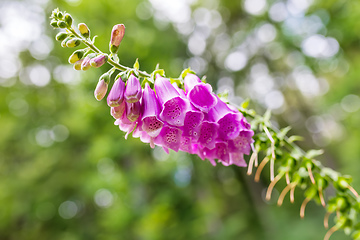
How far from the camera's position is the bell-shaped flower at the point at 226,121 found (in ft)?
3.31

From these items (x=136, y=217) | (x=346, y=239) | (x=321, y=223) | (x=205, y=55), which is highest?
(x=205, y=55)

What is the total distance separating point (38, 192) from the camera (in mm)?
9398

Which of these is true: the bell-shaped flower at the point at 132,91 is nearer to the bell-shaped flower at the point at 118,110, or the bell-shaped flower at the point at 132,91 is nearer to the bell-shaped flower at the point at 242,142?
the bell-shaped flower at the point at 118,110

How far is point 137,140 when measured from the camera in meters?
7.04

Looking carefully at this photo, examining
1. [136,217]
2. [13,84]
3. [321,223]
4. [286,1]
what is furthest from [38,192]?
[286,1]

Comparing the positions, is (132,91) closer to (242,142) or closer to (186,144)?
(186,144)

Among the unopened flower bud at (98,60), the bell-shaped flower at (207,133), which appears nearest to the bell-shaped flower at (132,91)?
the unopened flower bud at (98,60)

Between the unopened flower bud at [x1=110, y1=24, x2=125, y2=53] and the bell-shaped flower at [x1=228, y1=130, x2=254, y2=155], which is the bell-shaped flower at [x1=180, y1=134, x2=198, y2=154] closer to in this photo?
the bell-shaped flower at [x1=228, y1=130, x2=254, y2=155]

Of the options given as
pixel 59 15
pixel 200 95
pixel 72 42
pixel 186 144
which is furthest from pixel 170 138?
pixel 59 15

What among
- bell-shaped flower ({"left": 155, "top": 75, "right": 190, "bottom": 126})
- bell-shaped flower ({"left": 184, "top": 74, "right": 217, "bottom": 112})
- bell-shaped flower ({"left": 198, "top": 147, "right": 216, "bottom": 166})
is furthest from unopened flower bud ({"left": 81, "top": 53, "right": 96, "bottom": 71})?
bell-shaped flower ({"left": 198, "top": 147, "right": 216, "bottom": 166})

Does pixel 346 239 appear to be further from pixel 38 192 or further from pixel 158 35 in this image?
pixel 38 192

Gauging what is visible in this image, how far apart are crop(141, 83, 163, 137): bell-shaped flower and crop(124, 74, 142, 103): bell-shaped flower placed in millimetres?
47

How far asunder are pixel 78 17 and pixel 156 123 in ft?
21.6

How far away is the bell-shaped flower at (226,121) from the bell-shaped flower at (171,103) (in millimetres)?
101
